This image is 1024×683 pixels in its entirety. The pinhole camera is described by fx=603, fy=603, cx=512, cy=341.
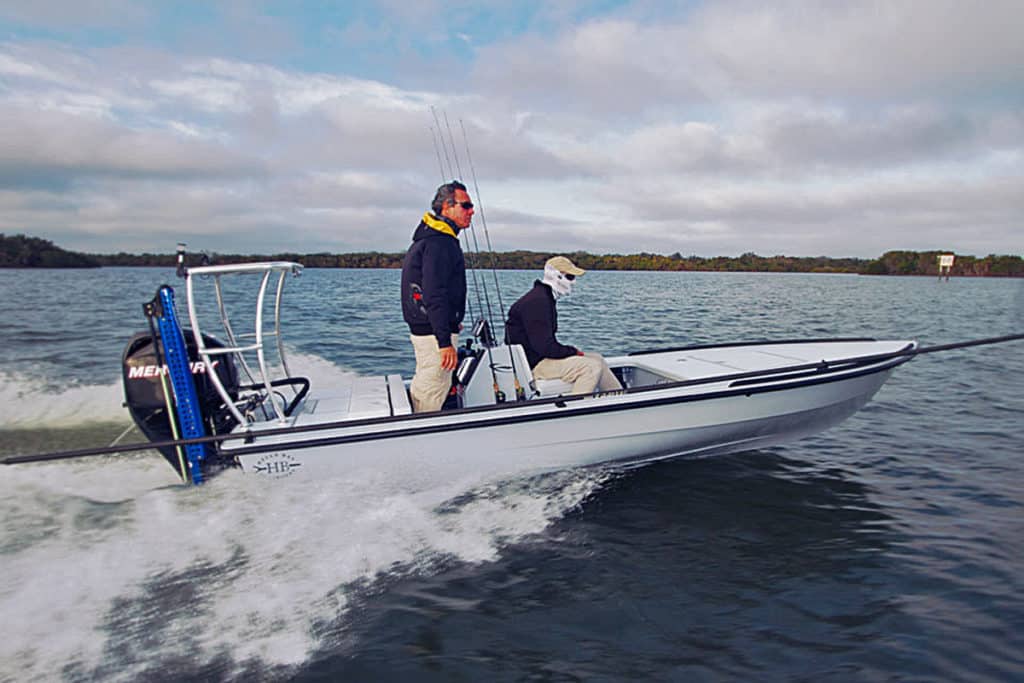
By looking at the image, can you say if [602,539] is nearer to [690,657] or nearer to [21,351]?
[690,657]

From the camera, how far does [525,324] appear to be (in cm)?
549

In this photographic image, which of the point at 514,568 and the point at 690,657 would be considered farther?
the point at 514,568

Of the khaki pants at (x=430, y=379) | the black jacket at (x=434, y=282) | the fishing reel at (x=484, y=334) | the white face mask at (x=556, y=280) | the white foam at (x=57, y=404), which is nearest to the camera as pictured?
the black jacket at (x=434, y=282)

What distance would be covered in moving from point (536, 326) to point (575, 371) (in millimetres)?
541

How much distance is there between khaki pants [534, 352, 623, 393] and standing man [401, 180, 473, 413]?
913 millimetres

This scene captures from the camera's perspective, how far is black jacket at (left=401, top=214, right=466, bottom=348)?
4742mm

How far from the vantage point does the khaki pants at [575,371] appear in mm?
5441

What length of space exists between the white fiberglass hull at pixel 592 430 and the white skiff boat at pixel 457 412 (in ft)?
0.04

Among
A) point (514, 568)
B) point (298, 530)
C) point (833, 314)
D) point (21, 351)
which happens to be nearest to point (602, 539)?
point (514, 568)

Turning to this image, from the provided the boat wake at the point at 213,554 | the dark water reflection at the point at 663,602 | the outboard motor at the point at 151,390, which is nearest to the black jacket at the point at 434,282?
the boat wake at the point at 213,554

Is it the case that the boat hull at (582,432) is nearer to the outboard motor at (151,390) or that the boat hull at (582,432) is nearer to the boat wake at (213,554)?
the boat wake at (213,554)

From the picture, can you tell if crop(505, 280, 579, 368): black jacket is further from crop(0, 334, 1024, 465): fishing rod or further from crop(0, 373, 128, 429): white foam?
crop(0, 373, 128, 429): white foam

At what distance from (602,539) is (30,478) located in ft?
16.2

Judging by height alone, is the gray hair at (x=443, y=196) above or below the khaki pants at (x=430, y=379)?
above
